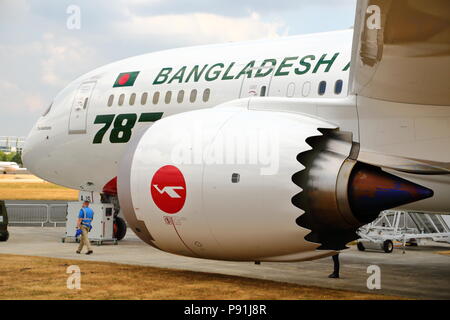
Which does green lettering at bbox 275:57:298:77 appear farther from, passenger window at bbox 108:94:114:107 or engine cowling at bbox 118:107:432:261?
passenger window at bbox 108:94:114:107

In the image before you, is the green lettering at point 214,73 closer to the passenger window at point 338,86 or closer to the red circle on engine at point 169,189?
the passenger window at point 338,86

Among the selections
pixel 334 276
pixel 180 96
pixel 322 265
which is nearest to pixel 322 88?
pixel 334 276

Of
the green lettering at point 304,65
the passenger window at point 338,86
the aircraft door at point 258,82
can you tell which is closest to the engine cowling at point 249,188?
the passenger window at point 338,86

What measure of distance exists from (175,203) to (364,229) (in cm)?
1034

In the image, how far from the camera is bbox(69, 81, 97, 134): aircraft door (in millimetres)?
16062

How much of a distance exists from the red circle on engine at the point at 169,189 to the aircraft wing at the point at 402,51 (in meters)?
2.52

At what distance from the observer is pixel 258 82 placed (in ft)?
42.5

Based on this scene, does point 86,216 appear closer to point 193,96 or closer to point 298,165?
point 193,96

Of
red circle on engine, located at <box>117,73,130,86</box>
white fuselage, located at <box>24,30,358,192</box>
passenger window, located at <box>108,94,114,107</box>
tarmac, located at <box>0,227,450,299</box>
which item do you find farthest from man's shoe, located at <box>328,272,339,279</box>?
red circle on engine, located at <box>117,73,130,86</box>

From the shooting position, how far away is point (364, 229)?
1797 centimetres

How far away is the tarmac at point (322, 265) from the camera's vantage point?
10945 millimetres

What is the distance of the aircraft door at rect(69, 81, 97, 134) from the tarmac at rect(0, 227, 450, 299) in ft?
9.62

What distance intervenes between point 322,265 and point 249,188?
592cm
